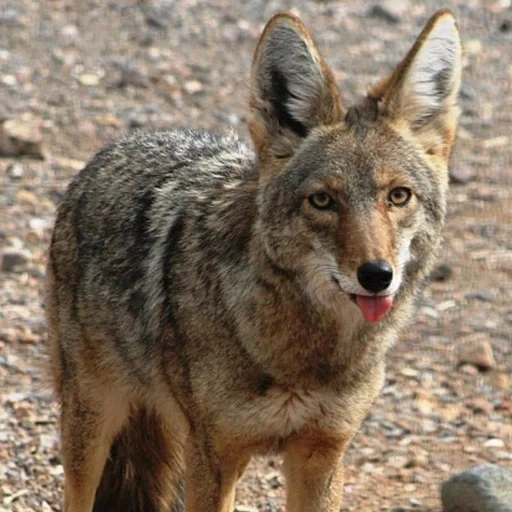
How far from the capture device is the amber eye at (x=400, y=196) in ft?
17.1

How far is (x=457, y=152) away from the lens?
40.5ft

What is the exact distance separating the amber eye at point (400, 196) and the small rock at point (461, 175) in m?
6.45

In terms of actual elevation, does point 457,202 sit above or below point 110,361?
below

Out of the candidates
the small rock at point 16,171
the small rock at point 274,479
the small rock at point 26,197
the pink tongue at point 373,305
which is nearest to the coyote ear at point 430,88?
→ the pink tongue at point 373,305

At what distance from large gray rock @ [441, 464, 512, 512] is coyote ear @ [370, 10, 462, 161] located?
5.60 feet

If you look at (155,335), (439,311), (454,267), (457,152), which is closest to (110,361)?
(155,335)

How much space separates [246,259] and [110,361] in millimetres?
945

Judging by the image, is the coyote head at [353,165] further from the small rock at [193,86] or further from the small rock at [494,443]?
the small rock at [193,86]

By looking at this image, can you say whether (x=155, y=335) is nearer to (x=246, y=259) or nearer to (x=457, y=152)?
(x=246, y=259)

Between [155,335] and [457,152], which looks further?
[457,152]

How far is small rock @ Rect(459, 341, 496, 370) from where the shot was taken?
27.5 feet

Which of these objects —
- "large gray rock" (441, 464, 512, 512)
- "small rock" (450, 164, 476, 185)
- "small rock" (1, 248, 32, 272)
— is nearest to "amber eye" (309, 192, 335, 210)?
"large gray rock" (441, 464, 512, 512)

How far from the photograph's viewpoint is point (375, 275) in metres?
4.90

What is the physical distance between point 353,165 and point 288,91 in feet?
1.54
